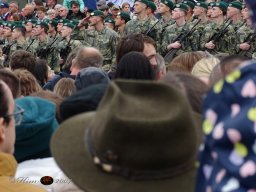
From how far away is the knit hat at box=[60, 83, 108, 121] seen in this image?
246 cm

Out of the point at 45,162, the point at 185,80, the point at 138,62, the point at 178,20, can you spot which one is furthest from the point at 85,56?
the point at 178,20

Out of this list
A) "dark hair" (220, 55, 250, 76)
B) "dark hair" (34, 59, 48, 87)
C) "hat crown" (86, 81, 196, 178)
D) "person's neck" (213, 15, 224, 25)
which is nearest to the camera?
"hat crown" (86, 81, 196, 178)

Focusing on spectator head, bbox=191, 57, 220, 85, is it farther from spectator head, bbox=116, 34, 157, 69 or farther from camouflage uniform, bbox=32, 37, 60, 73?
camouflage uniform, bbox=32, 37, 60, 73

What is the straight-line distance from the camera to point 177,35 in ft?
41.9

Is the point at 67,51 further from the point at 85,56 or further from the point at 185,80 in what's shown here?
the point at 185,80

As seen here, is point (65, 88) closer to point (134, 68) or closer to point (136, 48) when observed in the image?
point (134, 68)

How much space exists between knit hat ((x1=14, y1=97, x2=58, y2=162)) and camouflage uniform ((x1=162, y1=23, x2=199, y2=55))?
943 cm

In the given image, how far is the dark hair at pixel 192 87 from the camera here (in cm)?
231

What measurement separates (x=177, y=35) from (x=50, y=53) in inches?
123

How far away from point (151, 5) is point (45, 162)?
1141 centimetres

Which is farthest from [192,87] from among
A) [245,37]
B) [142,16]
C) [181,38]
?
[142,16]

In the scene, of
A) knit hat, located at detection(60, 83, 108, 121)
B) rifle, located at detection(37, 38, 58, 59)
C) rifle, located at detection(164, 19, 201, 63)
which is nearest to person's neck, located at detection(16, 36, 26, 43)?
rifle, located at detection(37, 38, 58, 59)

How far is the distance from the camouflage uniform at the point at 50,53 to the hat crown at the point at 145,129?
12.3 meters

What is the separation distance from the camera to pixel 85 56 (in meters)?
5.74
